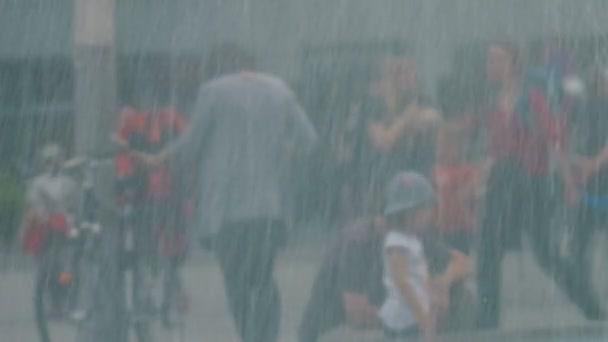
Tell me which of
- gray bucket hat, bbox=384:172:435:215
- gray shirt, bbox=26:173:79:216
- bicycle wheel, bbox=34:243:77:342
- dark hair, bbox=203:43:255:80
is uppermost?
dark hair, bbox=203:43:255:80

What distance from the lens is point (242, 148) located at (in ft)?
13.2

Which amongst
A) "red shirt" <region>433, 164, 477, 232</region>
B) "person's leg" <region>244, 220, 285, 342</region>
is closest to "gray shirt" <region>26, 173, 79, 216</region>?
"person's leg" <region>244, 220, 285, 342</region>

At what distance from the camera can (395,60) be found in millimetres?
4305

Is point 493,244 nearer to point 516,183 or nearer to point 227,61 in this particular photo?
point 516,183

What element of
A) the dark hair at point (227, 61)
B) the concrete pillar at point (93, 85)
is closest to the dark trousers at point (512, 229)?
the dark hair at point (227, 61)

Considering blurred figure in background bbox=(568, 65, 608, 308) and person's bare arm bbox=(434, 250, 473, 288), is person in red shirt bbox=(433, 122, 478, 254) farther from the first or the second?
blurred figure in background bbox=(568, 65, 608, 308)

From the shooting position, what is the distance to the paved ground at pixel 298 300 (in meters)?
4.17

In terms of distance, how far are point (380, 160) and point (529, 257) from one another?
57cm

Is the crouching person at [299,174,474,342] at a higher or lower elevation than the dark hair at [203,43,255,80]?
lower

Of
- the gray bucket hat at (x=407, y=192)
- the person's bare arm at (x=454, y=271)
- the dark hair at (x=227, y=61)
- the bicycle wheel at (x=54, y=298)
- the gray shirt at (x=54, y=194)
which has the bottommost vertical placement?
the bicycle wheel at (x=54, y=298)

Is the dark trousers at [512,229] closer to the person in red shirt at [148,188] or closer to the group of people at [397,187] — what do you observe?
the group of people at [397,187]

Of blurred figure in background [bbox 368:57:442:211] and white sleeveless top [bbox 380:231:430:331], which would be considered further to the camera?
blurred figure in background [bbox 368:57:442:211]

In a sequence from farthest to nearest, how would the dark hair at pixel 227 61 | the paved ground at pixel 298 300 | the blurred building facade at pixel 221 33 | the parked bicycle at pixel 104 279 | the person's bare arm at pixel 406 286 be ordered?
the blurred building facade at pixel 221 33 → the dark hair at pixel 227 61 → the paved ground at pixel 298 300 → the parked bicycle at pixel 104 279 → the person's bare arm at pixel 406 286

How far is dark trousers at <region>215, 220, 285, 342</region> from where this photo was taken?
4.08 meters
